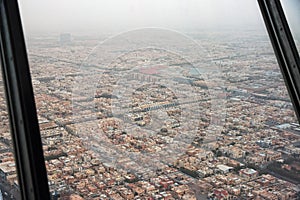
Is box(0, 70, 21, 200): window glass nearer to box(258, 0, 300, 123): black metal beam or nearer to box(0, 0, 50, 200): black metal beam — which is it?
box(0, 0, 50, 200): black metal beam

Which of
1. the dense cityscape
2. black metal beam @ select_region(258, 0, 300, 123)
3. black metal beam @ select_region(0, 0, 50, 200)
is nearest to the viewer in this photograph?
black metal beam @ select_region(0, 0, 50, 200)

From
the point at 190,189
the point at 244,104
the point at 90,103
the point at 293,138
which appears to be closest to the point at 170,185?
the point at 190,189

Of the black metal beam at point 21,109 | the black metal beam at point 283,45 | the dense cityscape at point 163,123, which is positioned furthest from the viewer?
the black metal beam at point 283,45

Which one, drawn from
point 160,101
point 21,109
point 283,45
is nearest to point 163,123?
point 160,101

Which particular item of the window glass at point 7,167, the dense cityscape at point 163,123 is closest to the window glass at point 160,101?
the dense cityscape at point 163,123

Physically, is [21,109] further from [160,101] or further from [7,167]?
[160,101]

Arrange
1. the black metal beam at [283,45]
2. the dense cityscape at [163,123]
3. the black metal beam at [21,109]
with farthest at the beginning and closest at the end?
the black metal beam at [283,45] → the dense cityscape at [163,123] → the black metal beam at [21,109]

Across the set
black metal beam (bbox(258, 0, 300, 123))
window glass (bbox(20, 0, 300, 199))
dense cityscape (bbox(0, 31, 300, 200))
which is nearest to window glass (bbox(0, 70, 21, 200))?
dense cityscape (bbox(0, 31, 300, 200))

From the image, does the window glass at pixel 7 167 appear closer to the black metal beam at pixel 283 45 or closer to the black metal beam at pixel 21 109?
the black metal beam at pixel 21 109
